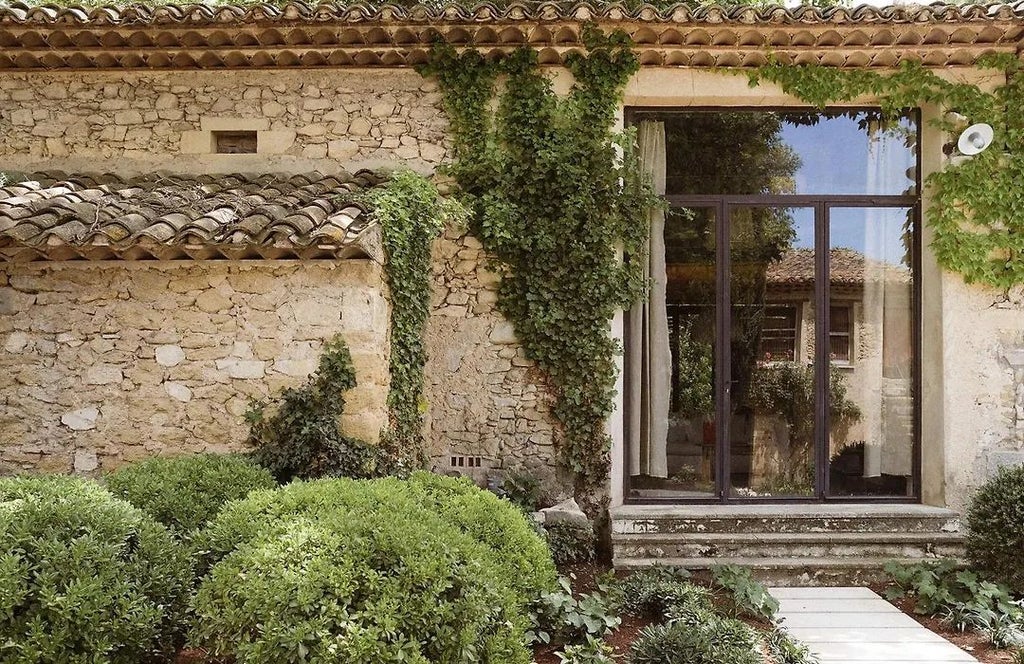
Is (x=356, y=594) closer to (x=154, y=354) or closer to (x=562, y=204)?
(x=154, y=354)

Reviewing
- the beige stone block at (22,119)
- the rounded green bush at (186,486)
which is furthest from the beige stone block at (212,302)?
the beige stone block at (22,119)

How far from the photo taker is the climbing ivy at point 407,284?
519 centimetres

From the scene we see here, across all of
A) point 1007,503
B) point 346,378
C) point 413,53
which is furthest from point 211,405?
point 1007,503

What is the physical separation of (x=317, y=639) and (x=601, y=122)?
4.70 meters

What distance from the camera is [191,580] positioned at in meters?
3.49

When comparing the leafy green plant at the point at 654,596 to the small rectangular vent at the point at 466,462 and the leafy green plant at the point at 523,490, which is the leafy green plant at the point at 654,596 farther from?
the small rectangular vent at the point at 466,462

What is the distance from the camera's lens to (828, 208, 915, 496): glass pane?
6305mm

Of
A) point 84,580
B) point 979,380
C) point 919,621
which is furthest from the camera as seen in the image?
point 979,380

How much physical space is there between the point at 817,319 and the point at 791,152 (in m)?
1.55

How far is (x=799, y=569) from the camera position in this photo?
18.2 ft

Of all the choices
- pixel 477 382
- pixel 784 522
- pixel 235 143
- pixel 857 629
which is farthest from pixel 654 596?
pixel 235 143

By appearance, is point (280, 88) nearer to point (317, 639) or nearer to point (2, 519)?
point (2, 519)

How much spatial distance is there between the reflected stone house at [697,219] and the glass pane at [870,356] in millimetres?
20

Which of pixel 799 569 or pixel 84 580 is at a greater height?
pixel 84 580
